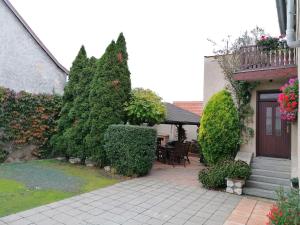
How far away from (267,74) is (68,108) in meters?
9.01

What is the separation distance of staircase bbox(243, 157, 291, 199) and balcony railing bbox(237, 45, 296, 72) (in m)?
3.48

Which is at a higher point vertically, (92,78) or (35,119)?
(92,78)

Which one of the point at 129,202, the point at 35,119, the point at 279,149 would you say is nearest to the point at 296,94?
the point at 279,149

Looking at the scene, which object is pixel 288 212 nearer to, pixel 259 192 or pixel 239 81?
pixel 259 192

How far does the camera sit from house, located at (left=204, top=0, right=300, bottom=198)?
26.6 feet

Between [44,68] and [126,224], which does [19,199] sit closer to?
[126,224]

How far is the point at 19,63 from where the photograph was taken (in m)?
14.0

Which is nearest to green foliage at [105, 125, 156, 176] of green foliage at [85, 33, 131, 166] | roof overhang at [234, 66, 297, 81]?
green foliage at [85, 33, 131, 166]

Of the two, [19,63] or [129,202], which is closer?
[129,202]

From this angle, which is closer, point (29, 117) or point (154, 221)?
point (154, 221)

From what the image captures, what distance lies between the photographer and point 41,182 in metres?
7.75

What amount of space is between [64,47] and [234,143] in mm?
15342

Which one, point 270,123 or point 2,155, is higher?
point 270,123

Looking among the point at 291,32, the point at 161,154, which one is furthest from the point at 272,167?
the point at 161,154
